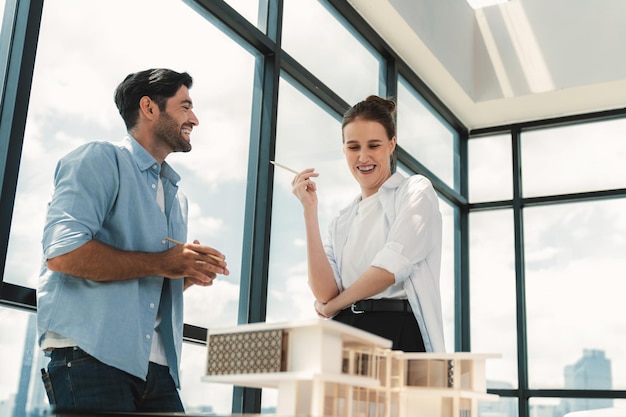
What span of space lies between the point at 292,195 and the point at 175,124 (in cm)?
132

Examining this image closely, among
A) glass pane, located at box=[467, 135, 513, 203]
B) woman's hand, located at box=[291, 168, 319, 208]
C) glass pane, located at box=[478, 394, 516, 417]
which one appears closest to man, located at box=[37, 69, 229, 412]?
woman's hand, located at box=[291, 168, 319, 208]

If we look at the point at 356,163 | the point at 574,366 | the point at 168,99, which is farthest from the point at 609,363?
the point at 168,99

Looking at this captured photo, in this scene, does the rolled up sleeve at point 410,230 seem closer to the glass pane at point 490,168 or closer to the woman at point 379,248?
the woman at point 379,248

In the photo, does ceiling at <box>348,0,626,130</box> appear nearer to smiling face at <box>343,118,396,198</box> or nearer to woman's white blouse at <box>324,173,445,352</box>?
smiling face at <box>343,118,396,198</box>

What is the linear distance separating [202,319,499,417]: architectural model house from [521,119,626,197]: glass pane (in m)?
3.98

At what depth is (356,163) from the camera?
206 centimetres

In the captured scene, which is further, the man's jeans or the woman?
the woman

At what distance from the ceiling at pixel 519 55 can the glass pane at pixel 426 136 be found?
15cm

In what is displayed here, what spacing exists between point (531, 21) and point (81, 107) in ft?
11.5

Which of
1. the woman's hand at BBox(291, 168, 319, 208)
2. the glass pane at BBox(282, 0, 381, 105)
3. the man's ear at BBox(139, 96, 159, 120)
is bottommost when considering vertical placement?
the woman's hand at BBox(291, 168, 319, 208)

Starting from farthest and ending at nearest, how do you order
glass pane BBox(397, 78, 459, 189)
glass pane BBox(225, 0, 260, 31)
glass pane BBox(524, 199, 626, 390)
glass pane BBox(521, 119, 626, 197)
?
glass pane BBox(521, 119, 626, 197)
glass pane BBox(524, 199, 626, 390)
glass pane BBox(397, 78, 459, 189)
glass pane BBox(225, 0, 260, 31)

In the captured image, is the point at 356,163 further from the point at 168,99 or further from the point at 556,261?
the point at 556,261

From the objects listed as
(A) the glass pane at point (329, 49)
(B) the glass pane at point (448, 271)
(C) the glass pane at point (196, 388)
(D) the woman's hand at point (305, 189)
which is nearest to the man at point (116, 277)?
(D) the woman's hand at point (305, 189)

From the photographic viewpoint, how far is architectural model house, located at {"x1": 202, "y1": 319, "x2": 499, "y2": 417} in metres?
1.13
